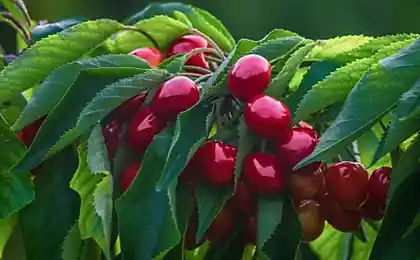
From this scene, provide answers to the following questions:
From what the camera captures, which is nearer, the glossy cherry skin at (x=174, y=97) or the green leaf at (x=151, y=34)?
the glossy cherry skin at (x=174, y=97)

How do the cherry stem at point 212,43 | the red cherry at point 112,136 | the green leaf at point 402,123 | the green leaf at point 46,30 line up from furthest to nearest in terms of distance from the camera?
the green leaf at point 46,30
the cherry stem at point 212,43
the red cherry at point 112,136
the green leaf at point 402,123

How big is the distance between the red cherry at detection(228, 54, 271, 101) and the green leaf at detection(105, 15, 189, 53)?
0.48ft

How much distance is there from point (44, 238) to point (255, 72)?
0.20 metres

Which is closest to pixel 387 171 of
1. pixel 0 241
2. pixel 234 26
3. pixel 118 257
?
pixel 118 257

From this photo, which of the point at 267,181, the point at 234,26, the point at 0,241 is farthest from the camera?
the point at 234,26

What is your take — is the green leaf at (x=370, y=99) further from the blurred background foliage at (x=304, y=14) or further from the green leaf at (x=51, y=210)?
the blurred background foliage at (x=304, y=14)

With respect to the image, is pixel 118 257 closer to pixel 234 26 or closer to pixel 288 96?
pixel 288 96

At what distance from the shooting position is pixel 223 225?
0.74m

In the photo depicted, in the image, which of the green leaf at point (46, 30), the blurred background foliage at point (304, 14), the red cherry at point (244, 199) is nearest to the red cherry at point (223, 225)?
the red cherry at point (244, 199)

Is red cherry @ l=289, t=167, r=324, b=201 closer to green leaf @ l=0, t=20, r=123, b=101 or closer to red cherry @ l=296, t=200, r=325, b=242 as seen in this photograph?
red cherry @ l=296, t=200, r=325, b=242

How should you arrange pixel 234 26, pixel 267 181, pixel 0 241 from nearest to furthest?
pixel 267 181 → pixel 0 241 → pixel 234 26

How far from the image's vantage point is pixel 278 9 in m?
6.52

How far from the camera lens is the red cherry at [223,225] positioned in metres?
0.74

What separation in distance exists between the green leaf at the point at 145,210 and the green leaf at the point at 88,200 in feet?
0.05
